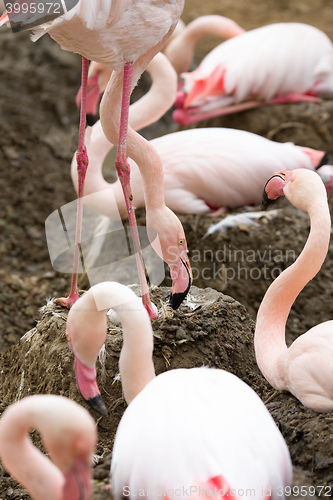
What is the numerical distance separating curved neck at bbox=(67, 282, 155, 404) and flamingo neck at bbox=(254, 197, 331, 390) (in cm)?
59

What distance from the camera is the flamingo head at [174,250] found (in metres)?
2.69

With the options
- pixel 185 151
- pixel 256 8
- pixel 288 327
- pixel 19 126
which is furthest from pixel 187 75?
pixel 256 8

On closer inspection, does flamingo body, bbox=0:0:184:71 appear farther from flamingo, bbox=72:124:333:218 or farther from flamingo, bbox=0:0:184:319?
flamingo, bbox=72:124:333:218

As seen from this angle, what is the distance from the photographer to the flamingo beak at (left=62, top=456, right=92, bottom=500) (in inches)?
60.0

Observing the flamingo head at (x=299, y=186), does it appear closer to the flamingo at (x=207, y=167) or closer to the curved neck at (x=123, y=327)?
the curved neck at (x=123, y=327)

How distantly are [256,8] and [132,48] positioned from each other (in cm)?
717

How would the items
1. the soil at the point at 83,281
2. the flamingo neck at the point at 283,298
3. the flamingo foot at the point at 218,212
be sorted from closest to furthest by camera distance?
the flamingo neck at the point at 283,298, the soil at the point at 83,281, the flamingo foot at the point at 218,212

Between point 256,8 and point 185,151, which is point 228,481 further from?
point 256,8

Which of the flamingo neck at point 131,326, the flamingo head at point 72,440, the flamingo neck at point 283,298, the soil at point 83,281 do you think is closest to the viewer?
the flamingo head at point 72,440

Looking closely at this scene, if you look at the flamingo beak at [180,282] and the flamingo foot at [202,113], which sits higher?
the flamingo beak at [180,282]

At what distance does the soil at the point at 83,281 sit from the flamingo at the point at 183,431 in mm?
→ 269

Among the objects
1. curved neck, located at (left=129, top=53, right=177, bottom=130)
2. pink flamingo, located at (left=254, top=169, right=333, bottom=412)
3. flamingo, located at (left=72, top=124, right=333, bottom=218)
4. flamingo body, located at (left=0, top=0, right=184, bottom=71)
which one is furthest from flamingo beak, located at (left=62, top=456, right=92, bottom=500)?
curved neck, located at (left=129, top=53, right=177, bottom=130)

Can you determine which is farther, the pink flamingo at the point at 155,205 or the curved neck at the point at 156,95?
the curved neck at the point at 156,95

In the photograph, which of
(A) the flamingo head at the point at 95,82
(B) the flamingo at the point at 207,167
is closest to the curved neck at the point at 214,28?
(B) the flamingo at the point at 207,167
